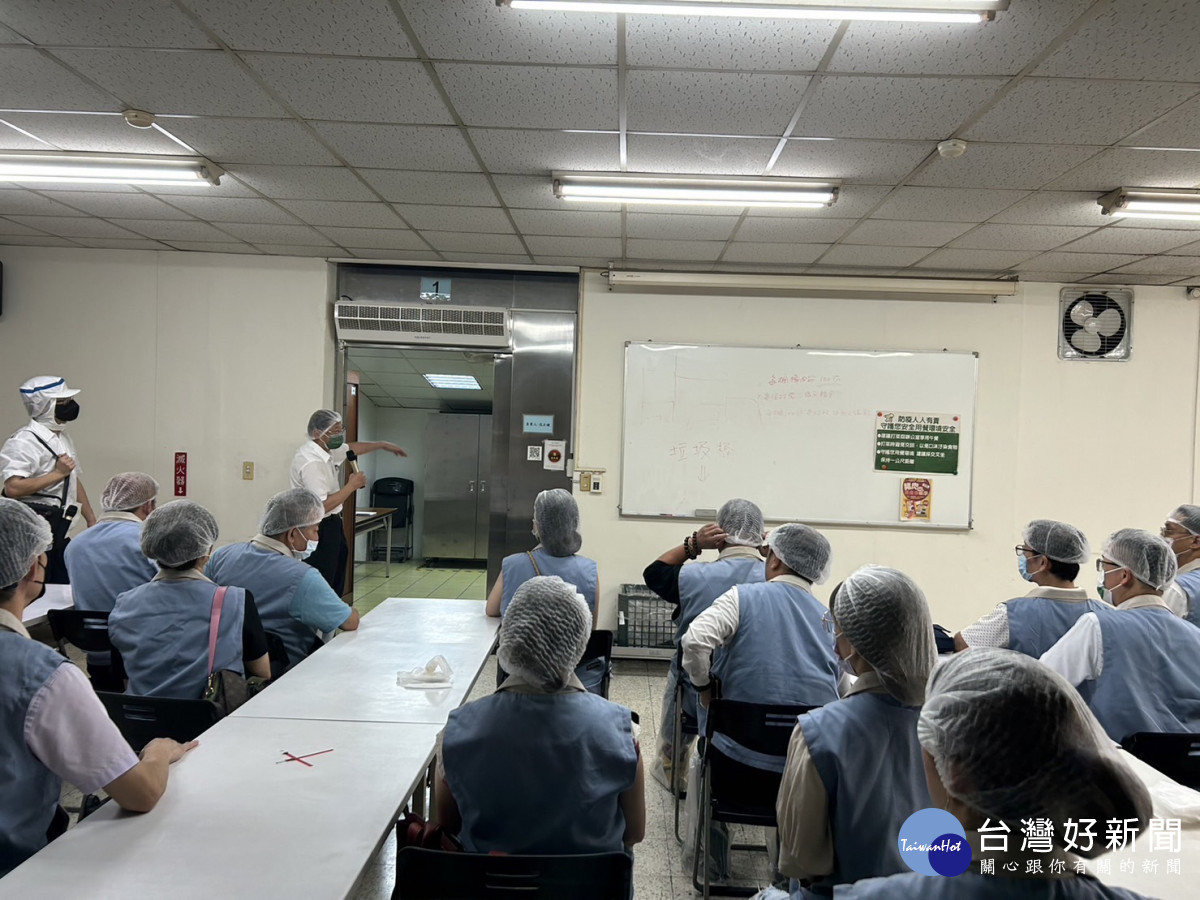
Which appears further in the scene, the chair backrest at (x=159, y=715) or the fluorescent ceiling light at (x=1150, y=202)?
the fluorescent ceiling light at (x=1150, y=202)

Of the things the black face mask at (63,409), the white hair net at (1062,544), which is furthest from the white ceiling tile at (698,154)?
the black face mask at (63,409)

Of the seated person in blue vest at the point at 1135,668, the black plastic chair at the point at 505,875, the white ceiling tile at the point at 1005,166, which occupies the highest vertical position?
the white ceiling tile at the point at 1005,166

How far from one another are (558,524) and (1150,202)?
10.3ft

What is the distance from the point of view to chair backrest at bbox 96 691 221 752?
181 cm

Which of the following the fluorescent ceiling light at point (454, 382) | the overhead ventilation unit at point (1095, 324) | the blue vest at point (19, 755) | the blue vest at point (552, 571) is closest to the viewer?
the blue vest at point (19, 755)

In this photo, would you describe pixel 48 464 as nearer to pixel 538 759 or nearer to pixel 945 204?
pixel 538 759

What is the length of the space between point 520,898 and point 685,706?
175 cm

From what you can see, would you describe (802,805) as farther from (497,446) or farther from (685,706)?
(497,446)

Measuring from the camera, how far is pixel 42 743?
132cm

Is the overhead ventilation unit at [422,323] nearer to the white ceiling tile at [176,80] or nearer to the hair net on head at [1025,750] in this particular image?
the white ceiling tile at [176,80]

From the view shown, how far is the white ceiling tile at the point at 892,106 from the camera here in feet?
7.50

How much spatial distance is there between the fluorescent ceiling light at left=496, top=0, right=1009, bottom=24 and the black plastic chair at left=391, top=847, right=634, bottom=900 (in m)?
2.06

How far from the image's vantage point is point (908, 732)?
4.25ft

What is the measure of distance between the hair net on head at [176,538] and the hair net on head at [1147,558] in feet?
10.00
